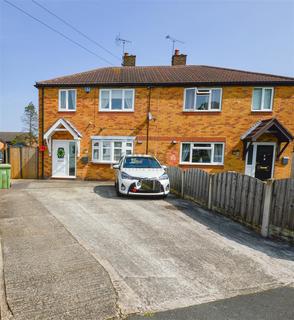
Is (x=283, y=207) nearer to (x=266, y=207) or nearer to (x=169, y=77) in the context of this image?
(x=266, y=207)

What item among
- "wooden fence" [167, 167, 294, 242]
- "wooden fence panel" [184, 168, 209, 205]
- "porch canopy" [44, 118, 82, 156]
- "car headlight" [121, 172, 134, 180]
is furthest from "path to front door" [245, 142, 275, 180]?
"porch canopy" [44, 118, 82, 156]

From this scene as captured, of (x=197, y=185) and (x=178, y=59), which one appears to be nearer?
(x=197, y=185)

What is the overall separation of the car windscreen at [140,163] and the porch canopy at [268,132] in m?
5.54

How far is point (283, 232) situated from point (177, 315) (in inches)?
137

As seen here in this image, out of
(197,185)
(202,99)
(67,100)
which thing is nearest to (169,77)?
(202,99)

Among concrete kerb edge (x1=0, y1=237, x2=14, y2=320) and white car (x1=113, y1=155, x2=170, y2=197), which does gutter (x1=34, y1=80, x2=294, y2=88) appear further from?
concrete kerb edge (x1=0, y1=237, x2=14, y2=320)

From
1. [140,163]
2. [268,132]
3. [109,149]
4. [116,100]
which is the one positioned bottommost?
[140,163]

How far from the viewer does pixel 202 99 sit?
42.7 ft

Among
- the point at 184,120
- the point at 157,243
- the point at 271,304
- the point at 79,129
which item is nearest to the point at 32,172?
the point at 79,129

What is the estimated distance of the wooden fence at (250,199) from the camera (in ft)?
15.9

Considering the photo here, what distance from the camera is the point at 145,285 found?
3078 mm

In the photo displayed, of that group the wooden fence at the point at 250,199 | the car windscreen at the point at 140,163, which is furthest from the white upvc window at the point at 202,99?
the wooden fence at the point at 250,199

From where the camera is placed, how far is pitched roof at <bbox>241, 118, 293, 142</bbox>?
11.5 meters

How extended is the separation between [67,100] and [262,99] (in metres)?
11.0
